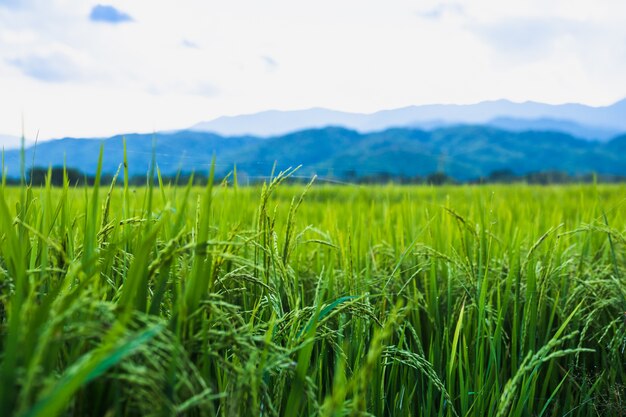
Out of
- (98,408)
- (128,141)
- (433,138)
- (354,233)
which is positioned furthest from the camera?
(433,138)

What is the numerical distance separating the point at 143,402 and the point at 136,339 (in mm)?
117

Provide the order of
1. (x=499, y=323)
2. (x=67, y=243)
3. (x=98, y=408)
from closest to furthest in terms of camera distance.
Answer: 1. (x=98, y=408)
2. (x=67, y=243)
3. (x=499, y=323)

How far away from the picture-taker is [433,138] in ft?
573

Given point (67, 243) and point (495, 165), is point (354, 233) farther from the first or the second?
point (495, 165)

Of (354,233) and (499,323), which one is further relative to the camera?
(354,233)

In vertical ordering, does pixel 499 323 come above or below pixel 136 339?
below

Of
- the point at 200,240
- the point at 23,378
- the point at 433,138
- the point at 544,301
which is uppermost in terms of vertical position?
the point at 433,138

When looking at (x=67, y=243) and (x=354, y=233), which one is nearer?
(x=67, y=243)

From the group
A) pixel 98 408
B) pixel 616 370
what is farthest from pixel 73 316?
pixel 616 370

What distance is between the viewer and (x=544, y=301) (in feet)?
6.03

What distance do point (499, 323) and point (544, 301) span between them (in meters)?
0.45

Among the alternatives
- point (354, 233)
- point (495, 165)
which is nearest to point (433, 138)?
Answer: point (495, 165)

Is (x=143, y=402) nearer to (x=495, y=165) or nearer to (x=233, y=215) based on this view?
(x=233, y=215)

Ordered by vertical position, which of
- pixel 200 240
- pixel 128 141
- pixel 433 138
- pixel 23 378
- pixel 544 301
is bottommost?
pixel 544 301
